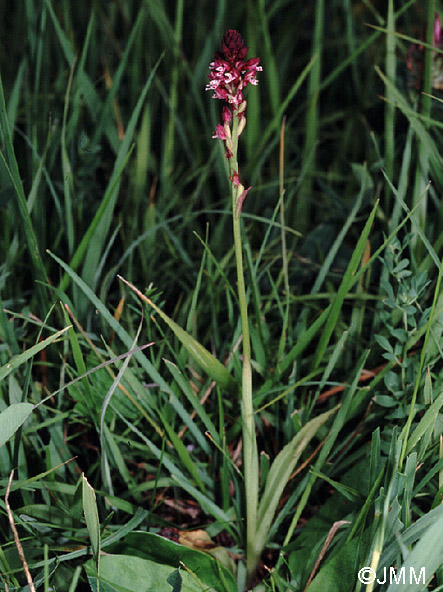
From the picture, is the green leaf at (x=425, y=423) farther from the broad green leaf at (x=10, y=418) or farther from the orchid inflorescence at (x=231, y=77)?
the broad green leaf at (x=10, y=418)

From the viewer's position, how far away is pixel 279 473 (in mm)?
768

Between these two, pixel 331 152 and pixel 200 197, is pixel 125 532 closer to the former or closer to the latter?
pixel 200 197

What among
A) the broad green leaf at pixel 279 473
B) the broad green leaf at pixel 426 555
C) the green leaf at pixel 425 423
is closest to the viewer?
the broad green leaf at pixel 426 555

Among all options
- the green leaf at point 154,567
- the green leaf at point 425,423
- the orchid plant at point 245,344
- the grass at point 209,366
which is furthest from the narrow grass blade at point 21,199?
the green leaf at point 425,423

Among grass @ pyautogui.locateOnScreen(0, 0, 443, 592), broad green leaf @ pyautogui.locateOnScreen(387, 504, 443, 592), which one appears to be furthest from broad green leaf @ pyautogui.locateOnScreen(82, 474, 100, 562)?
broad green leaf @ pyautogui.locateOnScreen(387, 504, 443, 592)

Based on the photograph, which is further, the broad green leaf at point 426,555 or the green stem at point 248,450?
the green stem at point 248,450

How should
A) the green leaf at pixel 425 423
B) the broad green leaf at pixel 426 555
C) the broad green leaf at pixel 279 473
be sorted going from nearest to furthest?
the broad green leaf at pixel 426 555 < the green leaf at pixel 425 423 < the broad green leaf at pixel 279 473

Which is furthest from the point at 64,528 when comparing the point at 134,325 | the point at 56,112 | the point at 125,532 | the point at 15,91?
the point at 56,112

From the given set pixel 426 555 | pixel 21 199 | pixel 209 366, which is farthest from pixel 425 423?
pixel 21 199

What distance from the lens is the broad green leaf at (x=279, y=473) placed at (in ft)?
2.48

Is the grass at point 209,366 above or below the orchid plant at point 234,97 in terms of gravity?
below

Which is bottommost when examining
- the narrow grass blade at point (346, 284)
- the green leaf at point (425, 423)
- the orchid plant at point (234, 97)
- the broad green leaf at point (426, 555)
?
the broad green leaf at point (426, 555)

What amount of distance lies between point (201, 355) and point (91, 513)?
0.23 metres

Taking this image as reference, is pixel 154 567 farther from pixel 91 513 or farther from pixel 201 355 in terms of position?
pixel 201 355
